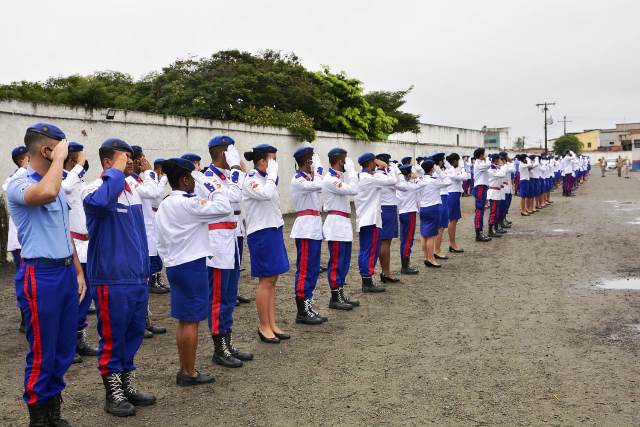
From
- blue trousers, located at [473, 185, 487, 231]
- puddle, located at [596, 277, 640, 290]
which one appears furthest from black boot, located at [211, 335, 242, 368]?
blue trousers, located at [473, 185, 487, 231]

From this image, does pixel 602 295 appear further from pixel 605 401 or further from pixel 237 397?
pixel 237 397

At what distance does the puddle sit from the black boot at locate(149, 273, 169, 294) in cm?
613

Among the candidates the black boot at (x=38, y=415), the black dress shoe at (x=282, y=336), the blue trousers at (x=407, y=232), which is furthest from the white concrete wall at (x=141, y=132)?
the black boot at (x=38, y=415)

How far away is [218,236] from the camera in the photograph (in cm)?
564

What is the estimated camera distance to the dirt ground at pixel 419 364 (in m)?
4.45

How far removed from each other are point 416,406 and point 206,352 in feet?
7.87

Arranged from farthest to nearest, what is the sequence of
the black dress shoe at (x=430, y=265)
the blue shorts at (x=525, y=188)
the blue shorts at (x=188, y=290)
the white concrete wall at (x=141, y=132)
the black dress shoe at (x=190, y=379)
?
the blue shorts at (x=525, y=188) → the white concrete wall at (x=141, y=132) → the black dress shoe at (x=430, y=265) → the black dress shoe at (x=190, y=379) → the blue shorts at (x=188, y=290)

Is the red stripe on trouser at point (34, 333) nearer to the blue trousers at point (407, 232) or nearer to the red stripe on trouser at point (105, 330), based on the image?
the red stripe on trouser at point (105, 330)

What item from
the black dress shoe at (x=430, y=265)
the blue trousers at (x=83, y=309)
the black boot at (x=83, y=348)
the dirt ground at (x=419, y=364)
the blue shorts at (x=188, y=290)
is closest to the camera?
the dirt ground at (x=419, y=364)

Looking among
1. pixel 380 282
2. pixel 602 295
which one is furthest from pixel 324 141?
→ pixel 602 295

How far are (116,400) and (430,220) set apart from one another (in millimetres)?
7181

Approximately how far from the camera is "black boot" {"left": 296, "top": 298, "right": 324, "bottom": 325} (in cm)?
702

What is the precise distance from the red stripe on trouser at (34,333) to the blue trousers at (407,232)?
691 cm

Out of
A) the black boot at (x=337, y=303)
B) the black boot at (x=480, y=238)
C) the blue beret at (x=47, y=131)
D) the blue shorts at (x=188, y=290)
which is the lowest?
the black boot at (x=337, y=303)
